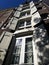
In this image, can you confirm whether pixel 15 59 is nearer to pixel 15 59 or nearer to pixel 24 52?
pixel 15 59

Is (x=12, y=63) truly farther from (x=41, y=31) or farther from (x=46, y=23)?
(x=46, y=23)

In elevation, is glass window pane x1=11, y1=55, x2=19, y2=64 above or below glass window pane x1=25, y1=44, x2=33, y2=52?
below

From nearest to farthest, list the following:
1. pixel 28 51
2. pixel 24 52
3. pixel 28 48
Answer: pixel 24 52 < pixel 28 51 < pixel 28 48

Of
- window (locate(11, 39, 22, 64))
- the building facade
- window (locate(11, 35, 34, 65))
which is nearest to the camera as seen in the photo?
the building facade

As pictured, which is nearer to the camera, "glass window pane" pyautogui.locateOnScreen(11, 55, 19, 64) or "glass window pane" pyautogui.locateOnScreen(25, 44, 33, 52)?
"glass window pane" pyautogui.locateOnScreen(11, 55, 19, 64)

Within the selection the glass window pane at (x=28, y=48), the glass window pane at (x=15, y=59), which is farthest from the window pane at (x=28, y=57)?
the glass window pane at (x=15, y=59)

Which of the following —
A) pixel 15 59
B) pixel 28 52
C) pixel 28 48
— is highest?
pixel 28 48

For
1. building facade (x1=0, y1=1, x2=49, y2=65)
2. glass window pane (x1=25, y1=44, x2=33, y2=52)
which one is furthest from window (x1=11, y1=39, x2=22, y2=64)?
glass window pane (x1=25, y1=44, x2=33, y2=52)

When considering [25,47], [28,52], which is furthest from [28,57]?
[25,47]

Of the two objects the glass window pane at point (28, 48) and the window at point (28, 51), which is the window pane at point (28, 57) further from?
the glass window pane at point (28, 48)

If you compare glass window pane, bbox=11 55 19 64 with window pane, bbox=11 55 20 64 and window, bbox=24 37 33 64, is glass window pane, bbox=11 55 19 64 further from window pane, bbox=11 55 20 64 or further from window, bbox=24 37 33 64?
window, bbox=24 37 33 64

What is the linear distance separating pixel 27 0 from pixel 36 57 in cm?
1444

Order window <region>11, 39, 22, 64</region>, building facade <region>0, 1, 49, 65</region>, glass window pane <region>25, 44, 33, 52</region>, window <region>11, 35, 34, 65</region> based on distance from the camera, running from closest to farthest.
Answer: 1. building facade <region>0, 1, 49, 65</region>
2. window <region>11, 35, 34, 65</region>
3. window <region>11, 39, 22, 64</region>
4. glass window pane <region>25, 44, 33, 52</region>

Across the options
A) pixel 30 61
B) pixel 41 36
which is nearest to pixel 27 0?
pixel 41 36
